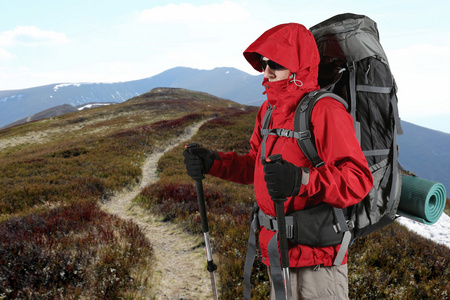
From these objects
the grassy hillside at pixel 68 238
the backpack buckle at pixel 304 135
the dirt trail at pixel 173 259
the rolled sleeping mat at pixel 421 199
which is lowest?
the dirt trail at pixel 173 259

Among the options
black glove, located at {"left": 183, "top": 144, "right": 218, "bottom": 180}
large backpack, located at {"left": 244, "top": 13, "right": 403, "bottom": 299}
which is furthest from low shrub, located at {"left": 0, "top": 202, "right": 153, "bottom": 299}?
large backpack, located at {"left": 244, "top": 13, "right": 403, "bottom": 299}

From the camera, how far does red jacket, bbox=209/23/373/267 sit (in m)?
1.70

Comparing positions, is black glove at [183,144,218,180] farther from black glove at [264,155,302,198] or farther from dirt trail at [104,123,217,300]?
dirt trail at [104,123,217,300]

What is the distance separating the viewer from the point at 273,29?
2201 millimetres

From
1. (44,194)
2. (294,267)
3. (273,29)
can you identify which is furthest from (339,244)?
(44,194)

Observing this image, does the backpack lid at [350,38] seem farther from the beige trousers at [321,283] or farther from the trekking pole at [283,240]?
the beige trousers at [321,283]

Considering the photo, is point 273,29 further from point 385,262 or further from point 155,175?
point 155,175

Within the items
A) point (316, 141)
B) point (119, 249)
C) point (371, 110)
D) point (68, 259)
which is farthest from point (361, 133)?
point (68, 259)

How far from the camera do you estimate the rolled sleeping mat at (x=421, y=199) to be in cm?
234

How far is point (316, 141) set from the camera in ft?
6.21

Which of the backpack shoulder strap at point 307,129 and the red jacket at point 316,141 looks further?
the backpack shoulder strap at point 307,129

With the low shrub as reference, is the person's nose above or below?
above

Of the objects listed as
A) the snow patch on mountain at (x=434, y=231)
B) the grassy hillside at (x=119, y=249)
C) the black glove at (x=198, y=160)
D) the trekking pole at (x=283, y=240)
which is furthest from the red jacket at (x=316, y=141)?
the snow patch on mountain at (x=434, y=231)

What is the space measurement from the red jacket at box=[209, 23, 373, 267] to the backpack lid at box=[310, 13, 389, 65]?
323mm
